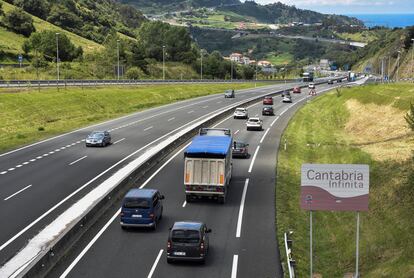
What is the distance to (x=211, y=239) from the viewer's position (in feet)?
92.8

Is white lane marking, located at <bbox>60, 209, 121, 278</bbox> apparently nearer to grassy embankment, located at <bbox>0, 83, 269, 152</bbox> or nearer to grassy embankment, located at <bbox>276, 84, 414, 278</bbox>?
grassy embankment, located at <bbox>276, 84, 414, 278</bbox>

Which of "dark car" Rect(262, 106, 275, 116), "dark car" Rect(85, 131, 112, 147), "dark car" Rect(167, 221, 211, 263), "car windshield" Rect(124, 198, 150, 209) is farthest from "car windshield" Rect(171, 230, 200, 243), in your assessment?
"dark car" Rect(262, 106, 275, 116)

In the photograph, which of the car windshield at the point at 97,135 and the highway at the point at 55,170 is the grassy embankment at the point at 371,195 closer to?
the highway at the point at 55,170

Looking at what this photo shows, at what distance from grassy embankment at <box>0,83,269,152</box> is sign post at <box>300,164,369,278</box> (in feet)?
115

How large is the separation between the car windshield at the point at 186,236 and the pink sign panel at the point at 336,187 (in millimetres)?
4623

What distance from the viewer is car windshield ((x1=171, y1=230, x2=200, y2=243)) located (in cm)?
2444

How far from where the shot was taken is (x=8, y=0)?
189750 mm

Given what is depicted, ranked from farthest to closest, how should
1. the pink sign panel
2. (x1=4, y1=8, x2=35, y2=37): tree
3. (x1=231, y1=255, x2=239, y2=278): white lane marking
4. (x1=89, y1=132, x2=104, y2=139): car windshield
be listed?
1. (x1=4, y1=8, x2=35, y2=37): tree
2. (x1=89, y1=132, x2=104, y2=139): car windshield
3. (x1=231, y1=255, x2=239, y2=278): white lane marking
4. the pink sign panel

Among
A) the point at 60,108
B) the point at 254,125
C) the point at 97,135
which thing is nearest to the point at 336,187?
the point at 97,135

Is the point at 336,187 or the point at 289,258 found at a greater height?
the point at 336,187

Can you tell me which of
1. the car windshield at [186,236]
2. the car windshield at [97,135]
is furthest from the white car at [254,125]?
the car windshield at [186,236]

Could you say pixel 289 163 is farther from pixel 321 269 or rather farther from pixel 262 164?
pixel 321 269

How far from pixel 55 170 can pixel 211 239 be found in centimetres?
1849

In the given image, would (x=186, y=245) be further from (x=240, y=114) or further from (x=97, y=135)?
(x=240, y=114)
